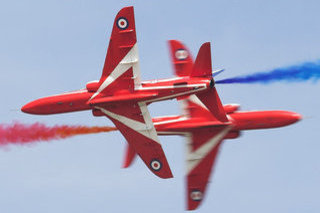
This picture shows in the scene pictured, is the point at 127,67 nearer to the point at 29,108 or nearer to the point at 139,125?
the point at 139,125

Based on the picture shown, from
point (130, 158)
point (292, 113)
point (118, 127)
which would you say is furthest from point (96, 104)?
point (292, 113)

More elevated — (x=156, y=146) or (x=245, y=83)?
(x=245, y=83)

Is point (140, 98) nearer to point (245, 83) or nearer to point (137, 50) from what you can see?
point (137, 50)

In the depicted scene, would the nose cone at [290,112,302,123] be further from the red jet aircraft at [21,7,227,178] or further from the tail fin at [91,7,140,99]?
the tail fin at [91,7,140,99]

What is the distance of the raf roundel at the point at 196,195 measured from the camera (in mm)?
53906

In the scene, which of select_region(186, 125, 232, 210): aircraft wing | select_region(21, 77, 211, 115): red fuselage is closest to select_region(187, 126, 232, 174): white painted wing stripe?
select_region(186, 125, 232, 210): aircraft wing

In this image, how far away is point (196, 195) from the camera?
177 ft

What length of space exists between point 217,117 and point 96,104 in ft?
24.2

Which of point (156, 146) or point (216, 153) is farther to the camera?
point (216, 153)

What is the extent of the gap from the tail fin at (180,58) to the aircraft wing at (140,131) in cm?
727

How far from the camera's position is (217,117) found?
49344mm

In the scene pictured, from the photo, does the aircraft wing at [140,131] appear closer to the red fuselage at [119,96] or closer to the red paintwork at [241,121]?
the red fuselage at [119,96]

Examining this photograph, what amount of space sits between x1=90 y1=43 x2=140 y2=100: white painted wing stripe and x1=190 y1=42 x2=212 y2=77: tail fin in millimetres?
3493

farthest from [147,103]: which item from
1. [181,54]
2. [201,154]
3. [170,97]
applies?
[181,54]
